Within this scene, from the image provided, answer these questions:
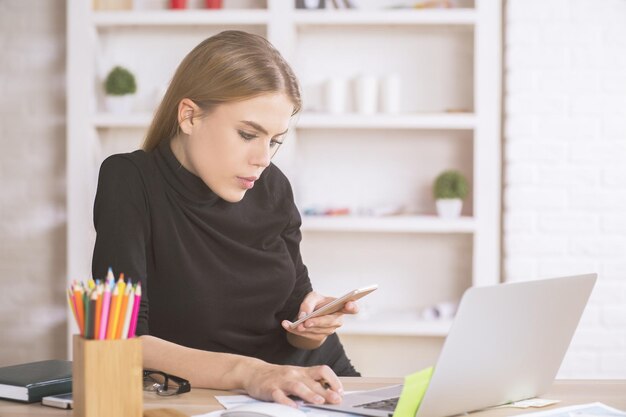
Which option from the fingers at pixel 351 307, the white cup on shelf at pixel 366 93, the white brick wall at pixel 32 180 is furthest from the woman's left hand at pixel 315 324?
the white brick wall at pixel 32 180

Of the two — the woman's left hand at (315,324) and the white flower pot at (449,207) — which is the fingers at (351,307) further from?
the white flower pot at (449,207)

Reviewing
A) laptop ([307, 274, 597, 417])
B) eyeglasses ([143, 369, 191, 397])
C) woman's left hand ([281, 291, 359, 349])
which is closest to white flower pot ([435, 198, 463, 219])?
woman's left hand ([281, 291, 359, 349])

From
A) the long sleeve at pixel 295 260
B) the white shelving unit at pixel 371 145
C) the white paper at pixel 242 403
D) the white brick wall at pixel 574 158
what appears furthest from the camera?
the white shelving unit at pixel 371 145

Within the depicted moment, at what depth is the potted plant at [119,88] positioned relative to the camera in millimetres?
3459

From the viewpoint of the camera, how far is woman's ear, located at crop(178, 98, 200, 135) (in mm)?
1663

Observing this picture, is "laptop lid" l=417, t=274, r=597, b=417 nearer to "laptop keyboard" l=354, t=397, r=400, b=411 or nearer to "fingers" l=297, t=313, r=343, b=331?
"laptop keyboard" l=354, t=397, r=400, b=411

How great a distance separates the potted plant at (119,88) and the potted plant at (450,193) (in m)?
1.36

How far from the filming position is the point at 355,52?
362cm

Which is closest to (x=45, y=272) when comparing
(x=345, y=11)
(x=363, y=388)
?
(x=345, y=11)

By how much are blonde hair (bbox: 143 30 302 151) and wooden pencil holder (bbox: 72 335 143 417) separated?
0.67 metres

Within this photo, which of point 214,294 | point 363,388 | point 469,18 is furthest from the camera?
point 469,18

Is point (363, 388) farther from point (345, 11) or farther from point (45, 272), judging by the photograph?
point (45, 272)

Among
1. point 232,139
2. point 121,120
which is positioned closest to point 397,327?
point 121,120

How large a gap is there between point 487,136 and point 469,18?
48 cm
